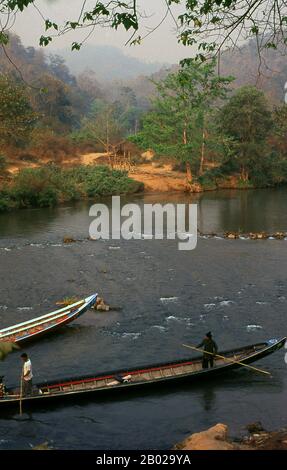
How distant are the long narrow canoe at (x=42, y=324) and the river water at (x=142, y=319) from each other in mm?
473

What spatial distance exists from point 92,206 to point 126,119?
55.7 m

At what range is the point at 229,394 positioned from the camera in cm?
1703

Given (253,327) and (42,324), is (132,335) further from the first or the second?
(253,327)

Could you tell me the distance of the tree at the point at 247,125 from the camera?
5966 cm

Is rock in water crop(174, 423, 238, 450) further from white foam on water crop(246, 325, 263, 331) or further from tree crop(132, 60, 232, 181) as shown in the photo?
tree crop(132, 60, 232, 181)

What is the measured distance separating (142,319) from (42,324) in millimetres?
4068

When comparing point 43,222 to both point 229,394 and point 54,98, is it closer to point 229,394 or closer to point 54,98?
point 229,394

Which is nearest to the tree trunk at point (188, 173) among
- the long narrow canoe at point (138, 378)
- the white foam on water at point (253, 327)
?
the white foam on water at point (253, 327)

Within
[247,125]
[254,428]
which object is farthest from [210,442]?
[247,125]

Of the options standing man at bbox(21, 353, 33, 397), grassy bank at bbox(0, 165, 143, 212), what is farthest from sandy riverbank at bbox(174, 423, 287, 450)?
grassy bank at bbox(0, 165, 143, 212)

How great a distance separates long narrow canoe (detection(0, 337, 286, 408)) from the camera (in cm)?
1592

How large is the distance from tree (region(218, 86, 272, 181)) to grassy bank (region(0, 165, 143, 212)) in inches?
456

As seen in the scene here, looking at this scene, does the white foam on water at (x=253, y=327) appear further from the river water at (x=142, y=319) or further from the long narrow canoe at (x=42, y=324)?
the long narrow canoe at (x=42, y=324)
